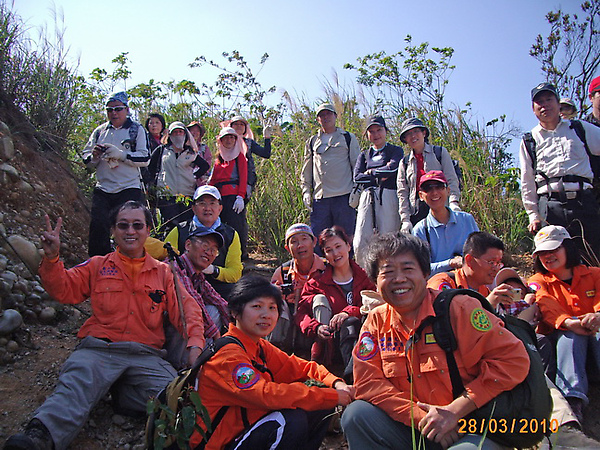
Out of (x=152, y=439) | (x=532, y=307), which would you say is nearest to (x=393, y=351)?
(x=152, y=439)

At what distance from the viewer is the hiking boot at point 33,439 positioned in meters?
2.40

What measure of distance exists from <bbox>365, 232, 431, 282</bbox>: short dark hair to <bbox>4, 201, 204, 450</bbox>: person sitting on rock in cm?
137

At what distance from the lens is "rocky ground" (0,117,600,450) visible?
3117mm

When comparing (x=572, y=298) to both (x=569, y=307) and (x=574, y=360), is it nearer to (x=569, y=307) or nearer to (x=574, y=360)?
(x=569, y=307)

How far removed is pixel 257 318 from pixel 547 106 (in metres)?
3.22

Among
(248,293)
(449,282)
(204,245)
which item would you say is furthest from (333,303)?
(248,293)

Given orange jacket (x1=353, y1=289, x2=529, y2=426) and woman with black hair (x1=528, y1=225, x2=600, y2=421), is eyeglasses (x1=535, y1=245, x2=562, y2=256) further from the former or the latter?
orange jacket (x1=353, y1=289, x2=529, y2=426)

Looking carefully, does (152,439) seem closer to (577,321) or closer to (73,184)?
(577,321)

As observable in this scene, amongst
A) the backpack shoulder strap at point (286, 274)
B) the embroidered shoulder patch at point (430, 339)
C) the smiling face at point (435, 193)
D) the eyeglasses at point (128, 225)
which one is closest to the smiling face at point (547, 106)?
the smiling face at point (435, 193)

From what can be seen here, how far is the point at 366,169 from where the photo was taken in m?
5.62

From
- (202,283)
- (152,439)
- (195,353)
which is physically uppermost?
(202,283)

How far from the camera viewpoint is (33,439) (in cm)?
248

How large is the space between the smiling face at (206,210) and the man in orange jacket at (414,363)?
2.47 meters

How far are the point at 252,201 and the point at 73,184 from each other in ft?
7.78
